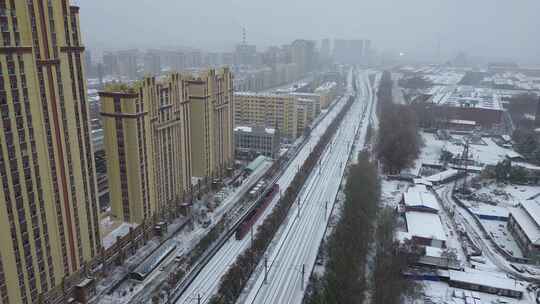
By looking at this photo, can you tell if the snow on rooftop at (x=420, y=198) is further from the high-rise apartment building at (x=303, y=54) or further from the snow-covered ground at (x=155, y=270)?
the high-rise apartment building at (x=303, y=54)

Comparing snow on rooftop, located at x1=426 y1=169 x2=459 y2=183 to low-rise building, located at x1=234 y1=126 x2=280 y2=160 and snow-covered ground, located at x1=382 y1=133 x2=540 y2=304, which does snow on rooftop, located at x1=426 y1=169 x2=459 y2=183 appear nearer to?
snow-covered ground, located at x1=382 y1=133 x2=540 y2=304

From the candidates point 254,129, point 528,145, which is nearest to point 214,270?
point 254,129

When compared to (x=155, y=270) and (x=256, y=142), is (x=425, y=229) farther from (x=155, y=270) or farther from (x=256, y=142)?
(x=256, y=142)

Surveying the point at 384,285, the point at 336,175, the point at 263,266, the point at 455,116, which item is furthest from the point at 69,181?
the point at 455,116

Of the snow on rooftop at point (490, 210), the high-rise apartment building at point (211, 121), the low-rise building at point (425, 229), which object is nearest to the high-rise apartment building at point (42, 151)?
the high-rise apartment building at point (211, 121)

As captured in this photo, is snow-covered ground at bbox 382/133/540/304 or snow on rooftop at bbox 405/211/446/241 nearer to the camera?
snow-covered ground at bbox 382/133/540/304

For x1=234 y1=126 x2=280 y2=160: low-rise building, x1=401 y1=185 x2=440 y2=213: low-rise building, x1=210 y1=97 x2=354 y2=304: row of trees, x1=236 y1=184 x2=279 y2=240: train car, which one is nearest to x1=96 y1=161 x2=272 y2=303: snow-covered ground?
x1=236 y1=184 x2=279 y2=240: train car
